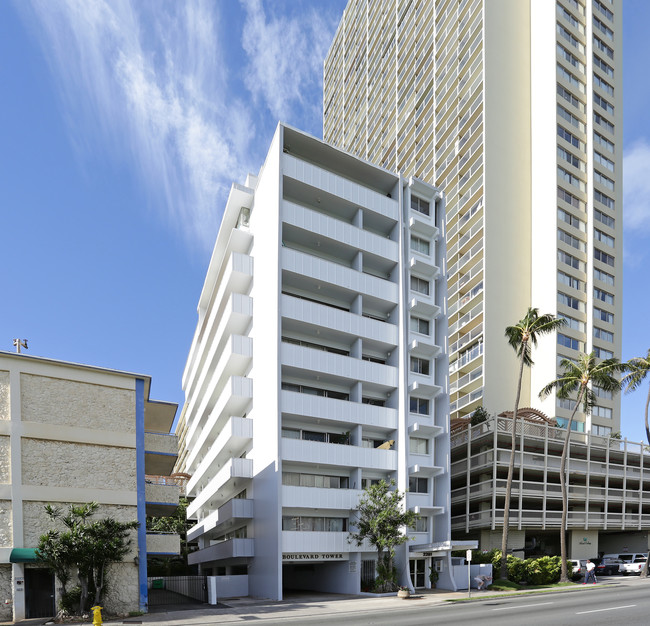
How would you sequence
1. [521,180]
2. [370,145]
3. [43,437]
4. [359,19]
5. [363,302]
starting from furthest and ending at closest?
[359,19]
[370,145]
[521,180]
[363,302]
[43,437]

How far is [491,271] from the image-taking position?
2785 inches

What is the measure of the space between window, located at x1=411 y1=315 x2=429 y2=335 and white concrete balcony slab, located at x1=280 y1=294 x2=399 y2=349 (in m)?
2.53

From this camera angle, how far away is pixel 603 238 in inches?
3039

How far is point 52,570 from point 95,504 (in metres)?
3.15

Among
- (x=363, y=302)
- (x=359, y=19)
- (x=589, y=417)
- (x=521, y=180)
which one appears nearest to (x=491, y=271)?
(x=521, y=180)

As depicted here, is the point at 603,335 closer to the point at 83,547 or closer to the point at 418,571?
the point at 418,571

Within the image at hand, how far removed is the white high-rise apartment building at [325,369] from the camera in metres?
40.9

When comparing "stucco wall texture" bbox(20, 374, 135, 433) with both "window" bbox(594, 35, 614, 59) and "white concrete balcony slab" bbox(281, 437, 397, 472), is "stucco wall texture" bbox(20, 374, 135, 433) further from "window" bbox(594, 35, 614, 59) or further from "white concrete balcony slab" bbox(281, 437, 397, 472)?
"window" bbox(594, 35, 614, 59)

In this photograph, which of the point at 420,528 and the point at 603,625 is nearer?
the point at 603,625

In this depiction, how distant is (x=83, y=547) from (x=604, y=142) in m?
78.2

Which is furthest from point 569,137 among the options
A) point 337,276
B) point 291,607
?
point 291,607

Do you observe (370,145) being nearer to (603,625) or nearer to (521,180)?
(521,180)

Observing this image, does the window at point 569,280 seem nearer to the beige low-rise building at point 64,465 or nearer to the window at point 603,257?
the window at point 603,257

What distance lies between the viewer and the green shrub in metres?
43.6
